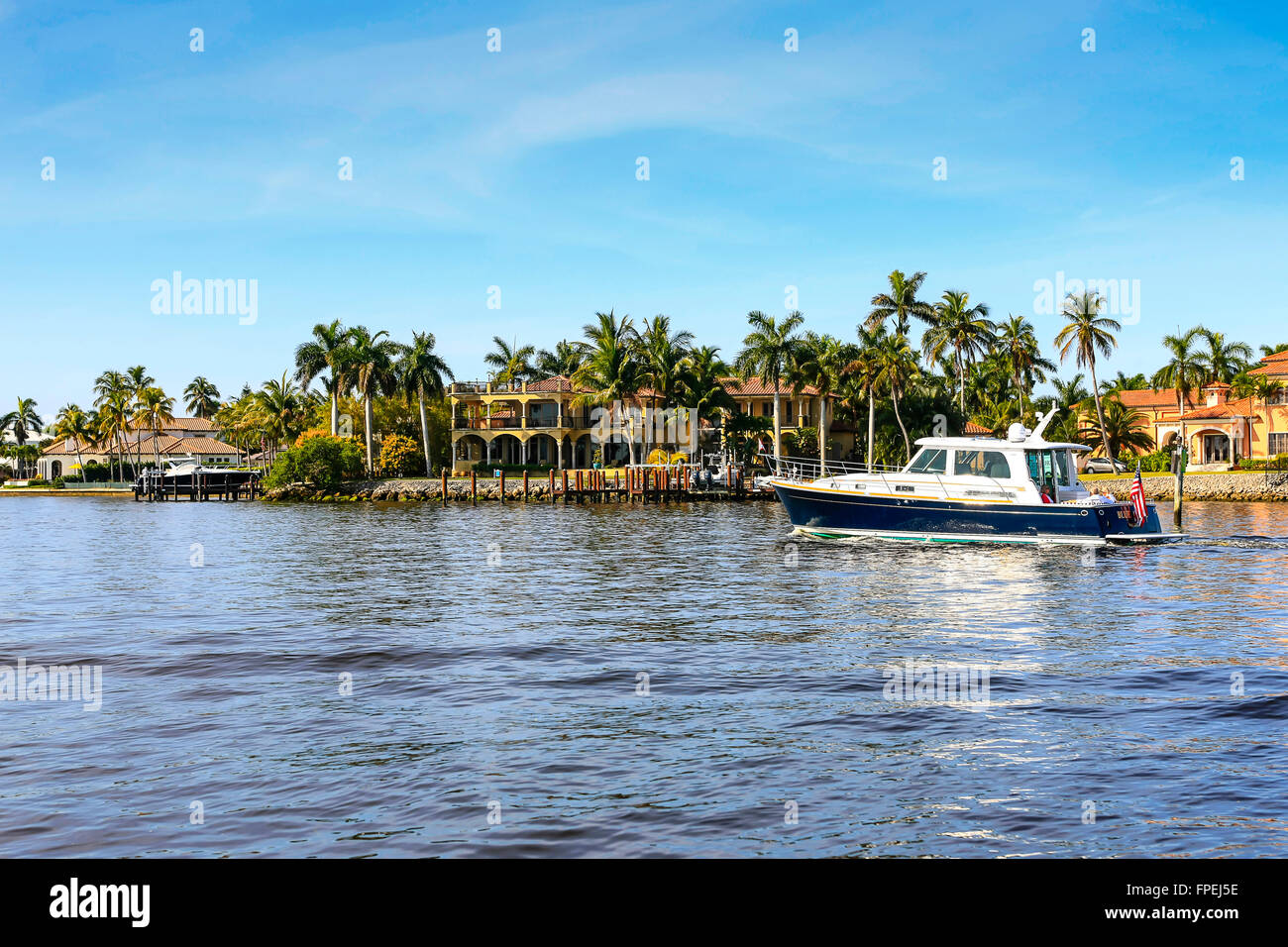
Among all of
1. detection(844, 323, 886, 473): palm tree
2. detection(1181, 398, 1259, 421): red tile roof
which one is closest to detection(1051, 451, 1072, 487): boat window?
detection(844, 323, 886, 473): palm tree

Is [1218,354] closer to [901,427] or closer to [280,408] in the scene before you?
[901,427]

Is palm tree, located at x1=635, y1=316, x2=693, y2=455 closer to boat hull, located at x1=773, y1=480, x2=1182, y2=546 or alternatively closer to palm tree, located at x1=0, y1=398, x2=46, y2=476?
boat hull, located at x1=773, y1=480, x2=1182, y2=546

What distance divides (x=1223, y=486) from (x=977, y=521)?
4109 cm

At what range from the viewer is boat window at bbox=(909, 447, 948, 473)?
109ft

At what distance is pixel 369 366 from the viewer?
88.0 metres

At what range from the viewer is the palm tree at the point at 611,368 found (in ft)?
247

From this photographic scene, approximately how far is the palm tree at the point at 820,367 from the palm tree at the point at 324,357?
38.6 m

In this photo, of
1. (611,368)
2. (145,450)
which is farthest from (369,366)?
(145,450)

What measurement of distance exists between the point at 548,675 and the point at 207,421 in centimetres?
14273

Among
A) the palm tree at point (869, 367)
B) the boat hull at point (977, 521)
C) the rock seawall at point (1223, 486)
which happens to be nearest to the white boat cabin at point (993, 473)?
the boat hull at point (977, 521)

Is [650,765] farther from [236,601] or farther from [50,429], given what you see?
[50,429]

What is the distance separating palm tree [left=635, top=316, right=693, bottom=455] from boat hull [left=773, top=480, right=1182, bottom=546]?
138 feet

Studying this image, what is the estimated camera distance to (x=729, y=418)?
8081cm

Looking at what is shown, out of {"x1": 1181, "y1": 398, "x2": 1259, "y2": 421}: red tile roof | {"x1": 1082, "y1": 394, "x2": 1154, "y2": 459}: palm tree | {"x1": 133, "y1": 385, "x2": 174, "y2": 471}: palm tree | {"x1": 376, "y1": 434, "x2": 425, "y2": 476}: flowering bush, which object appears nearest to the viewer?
{"x1": 1181, "y1": 398, "x2": 1259, "y2": 421}: red tile roof
